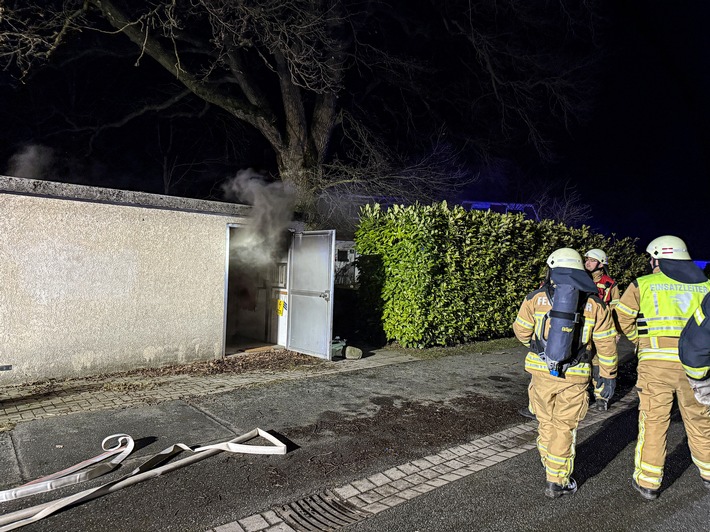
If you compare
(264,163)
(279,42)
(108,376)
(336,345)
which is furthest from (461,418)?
(264,163)

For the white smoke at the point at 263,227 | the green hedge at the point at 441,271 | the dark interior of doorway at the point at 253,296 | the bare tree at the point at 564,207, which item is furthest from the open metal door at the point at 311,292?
the bare tree at the point at 564,207

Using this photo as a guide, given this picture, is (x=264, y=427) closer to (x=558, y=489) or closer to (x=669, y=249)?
(x=558, y=489)

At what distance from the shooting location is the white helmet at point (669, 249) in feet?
12.8

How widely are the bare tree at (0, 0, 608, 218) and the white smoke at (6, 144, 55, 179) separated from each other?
4522mm

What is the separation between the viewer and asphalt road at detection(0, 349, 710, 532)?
10.8 ft

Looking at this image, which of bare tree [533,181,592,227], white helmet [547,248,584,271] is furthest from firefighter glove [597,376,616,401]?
bare tree [533,181,592,227]

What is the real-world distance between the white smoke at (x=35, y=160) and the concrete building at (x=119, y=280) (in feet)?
44.2

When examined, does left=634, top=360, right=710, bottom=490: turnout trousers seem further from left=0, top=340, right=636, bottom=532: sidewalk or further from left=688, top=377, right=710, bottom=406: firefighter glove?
left=0, top=340, right=636, bottom=532: sidewalk

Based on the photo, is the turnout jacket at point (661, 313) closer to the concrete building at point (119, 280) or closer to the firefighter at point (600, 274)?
the firefighter at point (600, 274)

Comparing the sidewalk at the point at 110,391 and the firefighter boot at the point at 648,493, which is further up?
the firefighter boot at the point at 648,493

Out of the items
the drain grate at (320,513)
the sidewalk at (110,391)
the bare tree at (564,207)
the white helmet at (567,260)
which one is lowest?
the drain grate at (320,513)

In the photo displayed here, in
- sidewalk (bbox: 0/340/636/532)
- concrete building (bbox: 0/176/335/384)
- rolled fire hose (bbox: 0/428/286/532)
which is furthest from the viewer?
concrete building (bbox: 0/176/335/384)

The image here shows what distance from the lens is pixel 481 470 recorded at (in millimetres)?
4152

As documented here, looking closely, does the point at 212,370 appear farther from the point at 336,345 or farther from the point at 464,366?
the point at 464,366
